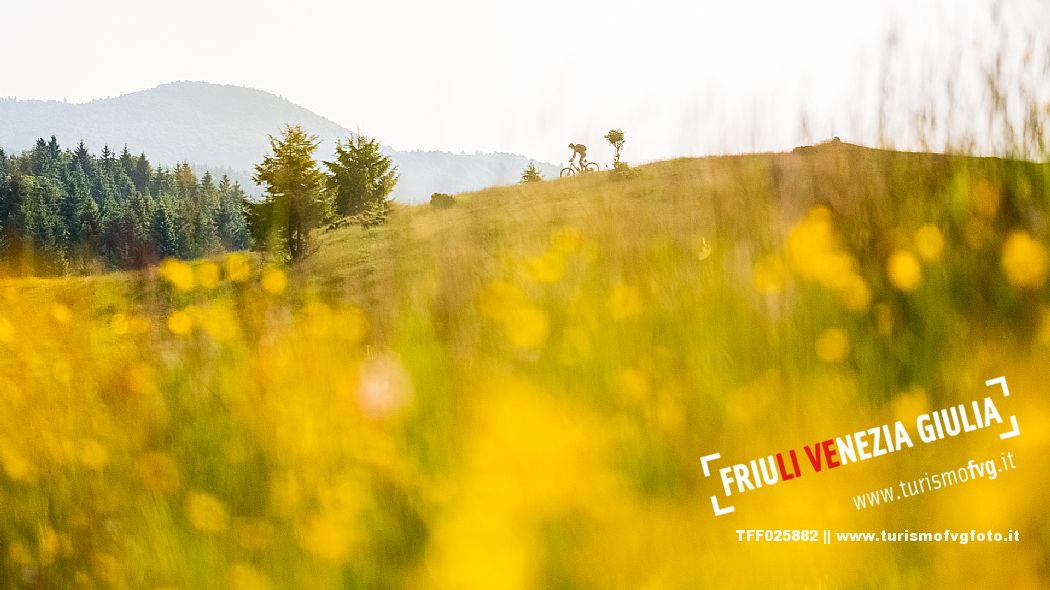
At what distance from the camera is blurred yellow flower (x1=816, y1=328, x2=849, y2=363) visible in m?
2.07

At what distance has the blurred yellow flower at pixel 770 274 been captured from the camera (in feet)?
7.52

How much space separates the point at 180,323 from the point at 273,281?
0.42 m

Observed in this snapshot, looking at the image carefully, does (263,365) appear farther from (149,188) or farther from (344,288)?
(149,188)

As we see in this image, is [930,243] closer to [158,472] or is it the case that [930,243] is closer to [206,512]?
[206,512]

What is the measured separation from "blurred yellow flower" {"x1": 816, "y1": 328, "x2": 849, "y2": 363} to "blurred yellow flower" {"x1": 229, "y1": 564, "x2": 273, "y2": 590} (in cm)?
160

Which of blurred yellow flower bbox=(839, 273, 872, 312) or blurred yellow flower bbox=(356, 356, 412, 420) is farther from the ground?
blurred yellow flower bbox=(839, 273, 872, 312)

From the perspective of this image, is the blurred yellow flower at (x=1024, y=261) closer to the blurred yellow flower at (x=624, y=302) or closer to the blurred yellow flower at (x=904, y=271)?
the blurred yellow flower at (x=904, y=271)

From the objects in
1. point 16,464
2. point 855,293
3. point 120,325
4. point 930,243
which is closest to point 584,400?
point 855,293

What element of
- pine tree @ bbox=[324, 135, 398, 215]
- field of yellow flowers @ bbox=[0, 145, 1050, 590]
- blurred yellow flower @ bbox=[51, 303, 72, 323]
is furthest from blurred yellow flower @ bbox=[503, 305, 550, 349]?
pine tree @ bbox=[324, 135, 398, 215]

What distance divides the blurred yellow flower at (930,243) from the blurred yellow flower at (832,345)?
16.8 inches

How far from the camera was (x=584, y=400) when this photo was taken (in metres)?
2.07

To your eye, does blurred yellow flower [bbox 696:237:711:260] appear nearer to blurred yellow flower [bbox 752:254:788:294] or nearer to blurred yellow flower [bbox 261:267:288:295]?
blurred yellow flower [bbox 752:254:788:294]

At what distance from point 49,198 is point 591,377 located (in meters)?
96.5

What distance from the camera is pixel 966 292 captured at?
2.18 meters
